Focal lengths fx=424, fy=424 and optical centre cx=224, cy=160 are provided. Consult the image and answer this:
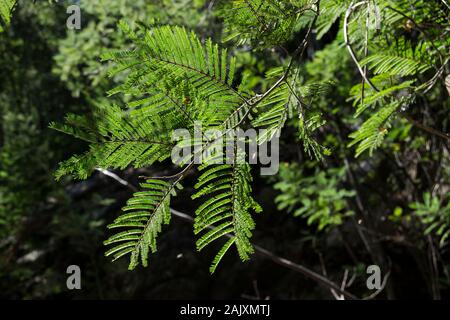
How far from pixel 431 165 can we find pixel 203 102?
385 centimetres

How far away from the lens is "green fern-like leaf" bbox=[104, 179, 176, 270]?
2.73 ft

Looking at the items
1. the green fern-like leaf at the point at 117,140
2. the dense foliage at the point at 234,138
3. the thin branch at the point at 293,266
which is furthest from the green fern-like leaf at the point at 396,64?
the thin branch at the point at 293,266

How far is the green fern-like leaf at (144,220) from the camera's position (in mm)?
833

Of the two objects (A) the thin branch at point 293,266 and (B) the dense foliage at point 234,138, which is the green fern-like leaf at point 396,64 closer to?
(B) the dense foliage at point 234,138

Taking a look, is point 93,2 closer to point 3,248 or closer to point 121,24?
point 121,24

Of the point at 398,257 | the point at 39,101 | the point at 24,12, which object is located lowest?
the point at 398,257

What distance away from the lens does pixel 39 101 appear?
1045 cm

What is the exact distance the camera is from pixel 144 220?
2.80 feet

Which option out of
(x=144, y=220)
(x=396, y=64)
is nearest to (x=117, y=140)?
(x=144, y=220)

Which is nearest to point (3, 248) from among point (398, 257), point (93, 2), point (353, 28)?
point (93, 2)

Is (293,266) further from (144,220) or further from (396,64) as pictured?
(144,220)

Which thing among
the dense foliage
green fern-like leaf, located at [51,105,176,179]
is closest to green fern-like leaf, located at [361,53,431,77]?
the dense foliage

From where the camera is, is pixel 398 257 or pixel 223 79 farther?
pixel 398 257

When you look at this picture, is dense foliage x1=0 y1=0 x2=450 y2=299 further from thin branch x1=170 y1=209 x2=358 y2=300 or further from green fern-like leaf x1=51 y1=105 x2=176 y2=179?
thin branch x1=170 y1=209 x2=358 y2=300
